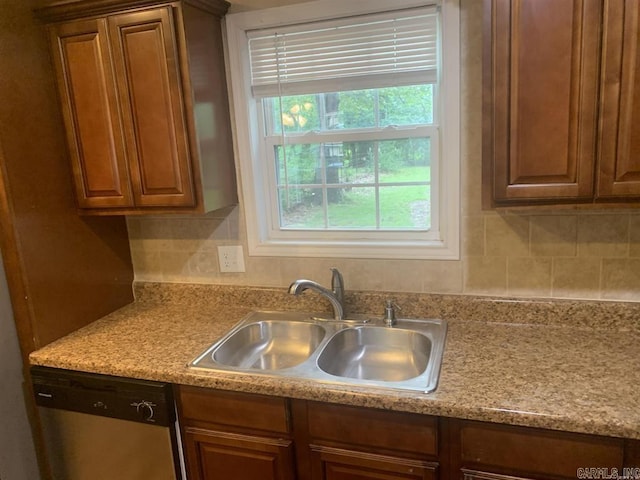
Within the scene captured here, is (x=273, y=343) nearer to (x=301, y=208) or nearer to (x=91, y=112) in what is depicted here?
A: (x=301, y=208)

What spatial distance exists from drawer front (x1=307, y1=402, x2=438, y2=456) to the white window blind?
3.91 feet

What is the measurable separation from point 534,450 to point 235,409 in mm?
891

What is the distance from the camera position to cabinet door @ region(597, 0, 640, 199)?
1.19m

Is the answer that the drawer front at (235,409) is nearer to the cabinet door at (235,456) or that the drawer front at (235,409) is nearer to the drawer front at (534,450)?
the cabinet door at (235,456)

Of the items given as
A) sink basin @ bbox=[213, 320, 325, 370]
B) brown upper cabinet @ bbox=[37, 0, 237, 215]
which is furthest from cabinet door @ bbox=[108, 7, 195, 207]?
sink basin @ bbox=[213, 320, 325, 370]

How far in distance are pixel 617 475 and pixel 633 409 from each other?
18cm

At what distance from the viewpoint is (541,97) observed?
1.29 metres

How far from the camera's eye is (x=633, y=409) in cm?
116

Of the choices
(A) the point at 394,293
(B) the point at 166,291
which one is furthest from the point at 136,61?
(A) the point at 394,293

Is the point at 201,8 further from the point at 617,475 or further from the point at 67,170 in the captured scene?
the point at 617,475

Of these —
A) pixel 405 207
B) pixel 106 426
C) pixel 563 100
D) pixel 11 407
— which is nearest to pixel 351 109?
pixel 405 207

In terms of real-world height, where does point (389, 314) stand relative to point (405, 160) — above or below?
below

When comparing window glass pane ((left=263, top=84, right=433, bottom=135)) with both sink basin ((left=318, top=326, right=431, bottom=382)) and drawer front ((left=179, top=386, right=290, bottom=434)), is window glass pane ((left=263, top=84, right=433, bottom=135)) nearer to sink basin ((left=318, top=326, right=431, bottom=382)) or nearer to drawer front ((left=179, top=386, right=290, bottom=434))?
sink basin ((left=318, top=326, right=431, bottom=382))

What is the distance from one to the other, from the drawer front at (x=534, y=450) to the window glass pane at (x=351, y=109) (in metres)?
1.14
